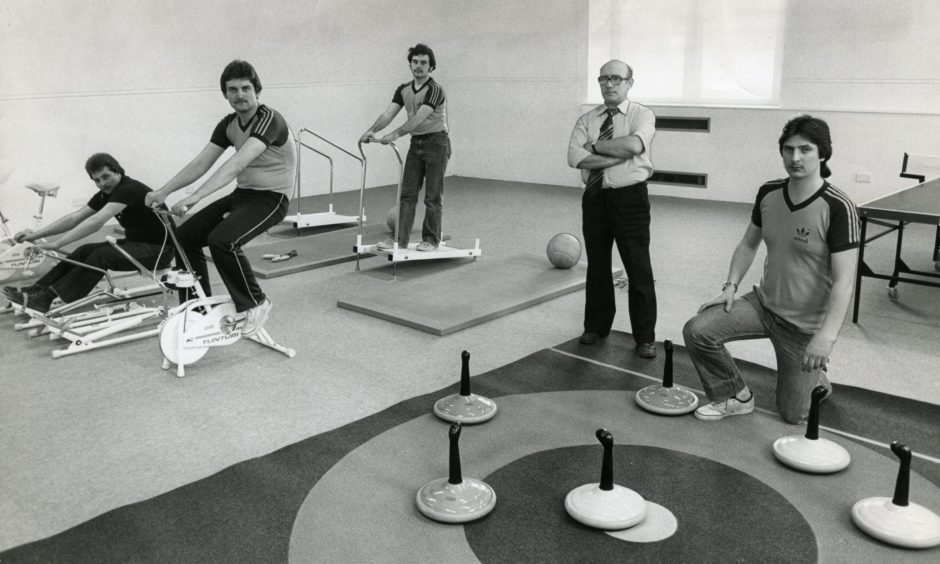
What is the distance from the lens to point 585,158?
4.51 m

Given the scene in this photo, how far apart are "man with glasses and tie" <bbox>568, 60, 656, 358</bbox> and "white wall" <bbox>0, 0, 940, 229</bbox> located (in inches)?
189

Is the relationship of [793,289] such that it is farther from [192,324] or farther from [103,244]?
[103,244]

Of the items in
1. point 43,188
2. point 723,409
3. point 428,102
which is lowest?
point 723,409

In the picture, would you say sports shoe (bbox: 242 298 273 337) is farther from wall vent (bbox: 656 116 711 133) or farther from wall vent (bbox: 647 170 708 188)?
wall vent (bbox: 656 116 711 133)

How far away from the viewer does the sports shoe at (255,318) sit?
15.1 ft

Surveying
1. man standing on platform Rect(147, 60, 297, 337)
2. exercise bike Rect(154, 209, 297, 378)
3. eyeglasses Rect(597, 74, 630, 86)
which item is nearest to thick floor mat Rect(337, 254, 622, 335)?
man standing on platform Rect(147, 60, 297, 337)

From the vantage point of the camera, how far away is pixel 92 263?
17.1 feet

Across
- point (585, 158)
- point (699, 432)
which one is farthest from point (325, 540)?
point (585, 158)

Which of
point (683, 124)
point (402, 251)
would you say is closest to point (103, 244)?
point (402, 251)

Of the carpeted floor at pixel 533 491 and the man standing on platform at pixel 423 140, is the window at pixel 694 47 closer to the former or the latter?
→ the man standing on platform at pixel 423 140

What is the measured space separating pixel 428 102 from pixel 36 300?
3.11 meters

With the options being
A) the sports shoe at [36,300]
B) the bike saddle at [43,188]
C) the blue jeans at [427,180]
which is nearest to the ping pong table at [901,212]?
the blue jeans at [427,180]

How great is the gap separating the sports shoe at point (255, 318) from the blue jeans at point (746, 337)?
92.9 inches

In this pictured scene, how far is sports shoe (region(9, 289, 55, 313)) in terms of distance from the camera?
5168 millimetres
